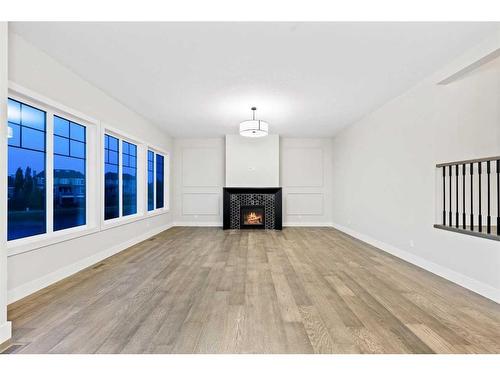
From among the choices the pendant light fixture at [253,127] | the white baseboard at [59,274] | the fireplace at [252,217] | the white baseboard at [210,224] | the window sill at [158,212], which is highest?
the pendant light fixture at [253,127]

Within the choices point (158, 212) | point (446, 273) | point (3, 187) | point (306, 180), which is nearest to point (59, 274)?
point (3, 187)

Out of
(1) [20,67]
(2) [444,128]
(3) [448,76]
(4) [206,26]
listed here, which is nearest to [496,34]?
(3) [448,76]

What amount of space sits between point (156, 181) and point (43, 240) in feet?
13.8

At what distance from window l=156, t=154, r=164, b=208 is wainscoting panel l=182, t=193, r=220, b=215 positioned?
0.81 m

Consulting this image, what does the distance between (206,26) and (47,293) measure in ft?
9.98

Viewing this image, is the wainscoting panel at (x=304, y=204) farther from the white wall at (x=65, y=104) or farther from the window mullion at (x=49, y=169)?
the window mullion at (x=49, y=169)

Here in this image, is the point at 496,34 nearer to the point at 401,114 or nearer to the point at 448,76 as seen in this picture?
the point at 448,76

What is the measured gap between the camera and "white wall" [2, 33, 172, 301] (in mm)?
2652

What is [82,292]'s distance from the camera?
2795 millimetres

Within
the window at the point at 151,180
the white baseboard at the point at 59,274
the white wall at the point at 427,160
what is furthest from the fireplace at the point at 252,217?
the white baseboard at the point at 59,274

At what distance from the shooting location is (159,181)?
24.3 feet

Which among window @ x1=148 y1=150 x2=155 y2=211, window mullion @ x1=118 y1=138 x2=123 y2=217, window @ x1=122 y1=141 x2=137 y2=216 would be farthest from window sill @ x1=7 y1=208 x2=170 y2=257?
window @ x1=148 y1=150 x2=155 y2=211

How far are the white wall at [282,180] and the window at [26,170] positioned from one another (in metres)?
4.98

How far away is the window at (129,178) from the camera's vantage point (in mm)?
5325
